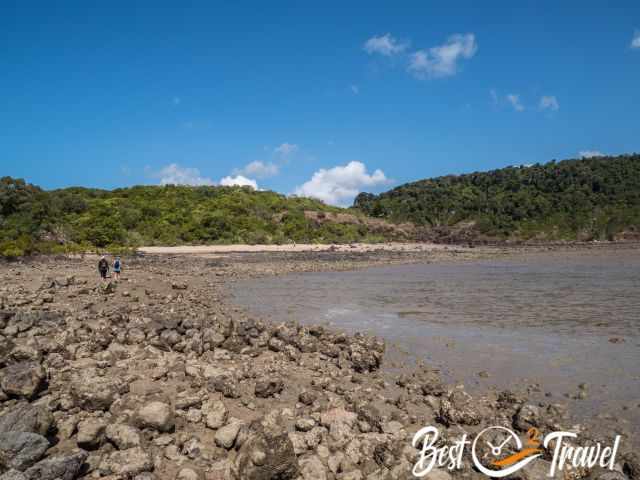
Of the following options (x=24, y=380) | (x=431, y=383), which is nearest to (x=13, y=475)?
(x=24, y=380)

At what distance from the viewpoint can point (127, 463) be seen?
426 centimetres

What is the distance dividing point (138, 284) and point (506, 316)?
13.4m

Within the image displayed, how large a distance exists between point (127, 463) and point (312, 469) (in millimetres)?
1847

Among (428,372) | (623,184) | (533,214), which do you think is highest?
(623,184)

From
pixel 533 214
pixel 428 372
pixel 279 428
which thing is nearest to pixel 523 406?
pixel 428 372

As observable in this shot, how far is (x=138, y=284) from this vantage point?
16.8m

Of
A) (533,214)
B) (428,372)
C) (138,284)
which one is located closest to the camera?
(428,372)

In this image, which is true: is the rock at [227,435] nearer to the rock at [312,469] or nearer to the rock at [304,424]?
the rock at [304,424]

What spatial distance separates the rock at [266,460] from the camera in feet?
13.5

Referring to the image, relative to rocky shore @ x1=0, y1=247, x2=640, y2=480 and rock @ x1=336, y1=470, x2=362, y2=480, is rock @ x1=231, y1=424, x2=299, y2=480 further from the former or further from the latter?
rock @ x1=336, y1=470, x2=362, y2=480

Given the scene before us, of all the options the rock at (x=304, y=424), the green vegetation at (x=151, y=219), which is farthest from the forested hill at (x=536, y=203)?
the rock at (x=304, y=424)

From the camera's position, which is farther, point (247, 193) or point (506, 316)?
point (247, 193)

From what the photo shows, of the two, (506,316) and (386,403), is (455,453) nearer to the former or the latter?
(386,403)

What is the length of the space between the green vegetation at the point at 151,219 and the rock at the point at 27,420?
96.0 feet
